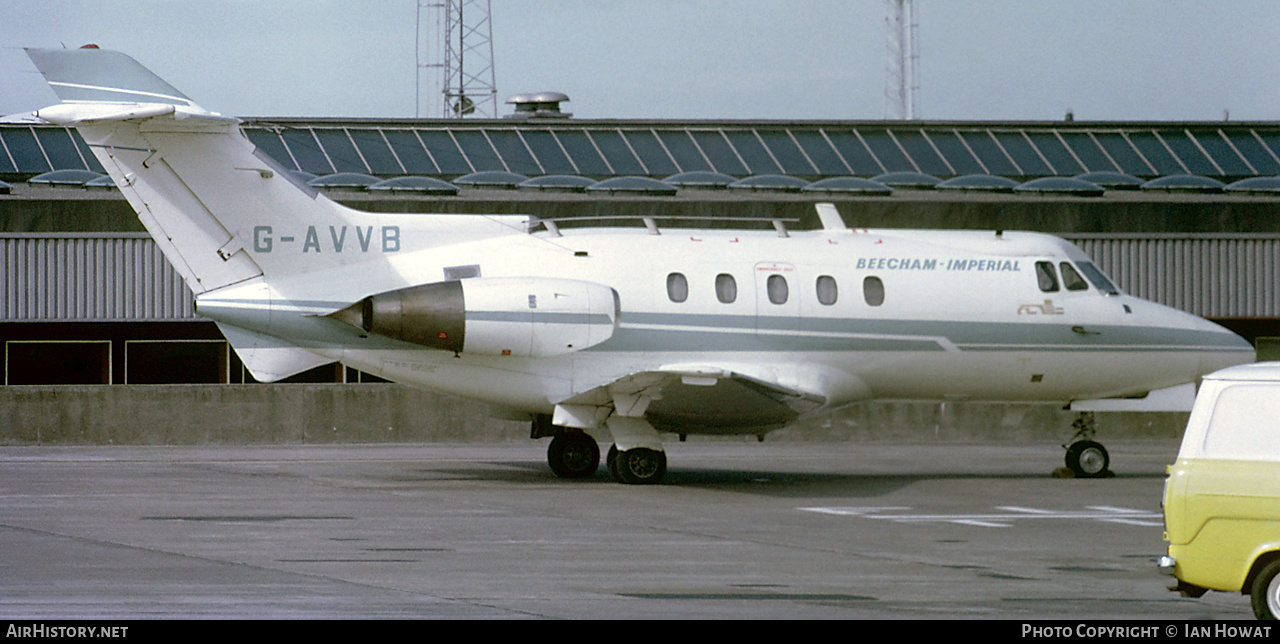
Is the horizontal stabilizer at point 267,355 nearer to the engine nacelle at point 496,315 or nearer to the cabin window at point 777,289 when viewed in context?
the engine nacelle at point 496,315

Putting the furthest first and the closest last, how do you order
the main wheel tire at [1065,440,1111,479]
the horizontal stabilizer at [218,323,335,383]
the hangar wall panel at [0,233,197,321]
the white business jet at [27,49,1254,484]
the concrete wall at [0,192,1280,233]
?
the concrete wall at [0,192,1280,233] < the hangar wall panel at [0,233,197,321] < the main wheel tire at [1065,440,1111,479] < the horizontal stabilizer at [218,323,335,383] < the white business jet at [27,49,1254,484]

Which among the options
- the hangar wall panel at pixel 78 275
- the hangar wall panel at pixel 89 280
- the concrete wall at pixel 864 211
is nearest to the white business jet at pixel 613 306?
the concrete wall at pixel 864 211

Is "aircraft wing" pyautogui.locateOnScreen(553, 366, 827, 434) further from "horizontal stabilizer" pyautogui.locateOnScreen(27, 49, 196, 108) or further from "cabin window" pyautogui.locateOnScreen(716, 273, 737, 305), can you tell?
"horizontal stabilizer" pyautogui.locateOnScreen(27, 49, 196, 108)

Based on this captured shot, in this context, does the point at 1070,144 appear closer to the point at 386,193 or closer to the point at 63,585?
the point at 386,193

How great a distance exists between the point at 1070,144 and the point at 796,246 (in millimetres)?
20518

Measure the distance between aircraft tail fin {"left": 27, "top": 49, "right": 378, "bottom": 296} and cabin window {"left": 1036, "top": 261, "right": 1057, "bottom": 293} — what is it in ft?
32.9

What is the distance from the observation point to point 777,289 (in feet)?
63.7

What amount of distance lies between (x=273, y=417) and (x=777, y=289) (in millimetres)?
13108

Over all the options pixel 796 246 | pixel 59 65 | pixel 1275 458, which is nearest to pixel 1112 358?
pixel 796 246

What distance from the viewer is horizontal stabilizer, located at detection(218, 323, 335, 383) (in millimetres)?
18625

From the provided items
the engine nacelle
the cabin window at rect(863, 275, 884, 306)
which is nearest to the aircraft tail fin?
the engine nacelle

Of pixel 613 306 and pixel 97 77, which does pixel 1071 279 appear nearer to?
pixel 613 306

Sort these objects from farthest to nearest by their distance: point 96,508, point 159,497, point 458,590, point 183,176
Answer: point 183,176
point 159,497
point 96,508
point 458,590
